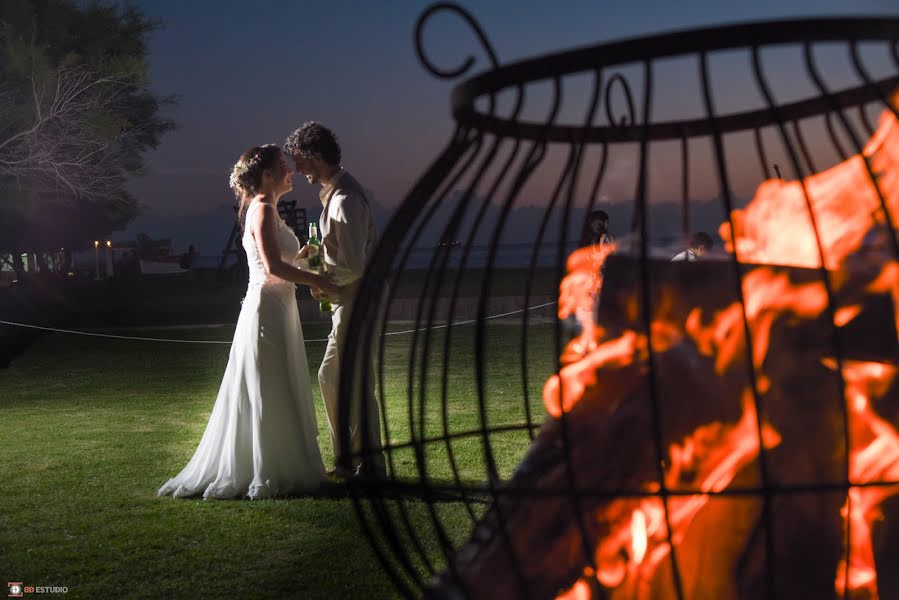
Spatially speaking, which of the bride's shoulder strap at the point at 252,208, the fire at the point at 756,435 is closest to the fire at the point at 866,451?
the fire at the point at 756,435

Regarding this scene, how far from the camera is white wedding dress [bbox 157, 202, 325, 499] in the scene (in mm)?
4332

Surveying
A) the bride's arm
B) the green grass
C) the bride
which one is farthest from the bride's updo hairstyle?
the green grass

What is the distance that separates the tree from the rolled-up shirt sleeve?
11.2 meters

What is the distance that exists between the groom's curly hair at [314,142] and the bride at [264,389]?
15cm

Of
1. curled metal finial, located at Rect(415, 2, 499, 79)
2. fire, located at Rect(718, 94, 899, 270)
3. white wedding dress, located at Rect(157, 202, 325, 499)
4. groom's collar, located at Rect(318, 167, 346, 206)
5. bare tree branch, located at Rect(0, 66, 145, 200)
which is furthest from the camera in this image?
bare tree branch, located at Rect(0, 66, 145, 200)

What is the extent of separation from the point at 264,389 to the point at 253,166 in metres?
1.10

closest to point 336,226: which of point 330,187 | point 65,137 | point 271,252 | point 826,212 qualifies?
point 330,187

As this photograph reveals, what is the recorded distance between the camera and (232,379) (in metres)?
4.48

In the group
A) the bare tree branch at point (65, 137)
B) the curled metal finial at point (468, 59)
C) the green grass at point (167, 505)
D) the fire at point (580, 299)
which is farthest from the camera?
the bare tree branch at point (65, 137)

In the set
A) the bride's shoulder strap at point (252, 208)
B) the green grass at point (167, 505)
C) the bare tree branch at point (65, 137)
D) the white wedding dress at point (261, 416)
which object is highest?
the bare tree branch at point (65, 137)

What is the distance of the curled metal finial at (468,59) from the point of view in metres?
1.59

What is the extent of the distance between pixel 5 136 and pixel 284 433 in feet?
42.4

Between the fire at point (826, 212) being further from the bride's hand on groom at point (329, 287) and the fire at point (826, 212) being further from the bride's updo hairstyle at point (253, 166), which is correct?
the bride's updo hairstyle at point (253, 166)

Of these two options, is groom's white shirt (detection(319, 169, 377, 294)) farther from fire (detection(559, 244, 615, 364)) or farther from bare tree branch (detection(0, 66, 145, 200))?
bare tree branch (detection(0, 66, 145, 200))
